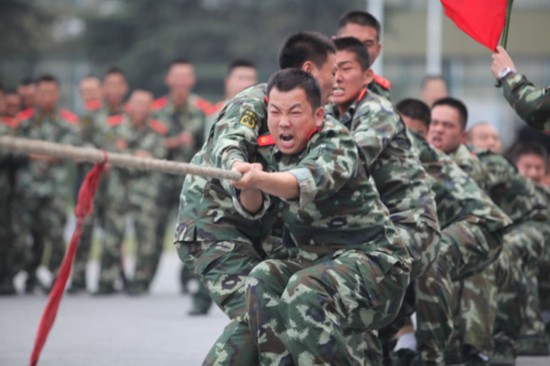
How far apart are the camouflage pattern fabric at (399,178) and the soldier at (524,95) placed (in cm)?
60

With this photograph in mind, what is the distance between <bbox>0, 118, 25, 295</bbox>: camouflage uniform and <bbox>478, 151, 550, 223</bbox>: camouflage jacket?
20.4ft

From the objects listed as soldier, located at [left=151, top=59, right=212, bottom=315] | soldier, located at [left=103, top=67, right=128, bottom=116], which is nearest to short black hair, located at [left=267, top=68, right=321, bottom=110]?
soldier, located at [left=151, top=59, right=212, bottom=315]

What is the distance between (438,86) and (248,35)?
25969mm

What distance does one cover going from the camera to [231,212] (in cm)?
704

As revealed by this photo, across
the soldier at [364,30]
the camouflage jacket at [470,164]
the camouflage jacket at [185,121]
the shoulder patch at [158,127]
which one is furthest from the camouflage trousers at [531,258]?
the shoulder patch at [158,127]

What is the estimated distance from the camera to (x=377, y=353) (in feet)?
23.6

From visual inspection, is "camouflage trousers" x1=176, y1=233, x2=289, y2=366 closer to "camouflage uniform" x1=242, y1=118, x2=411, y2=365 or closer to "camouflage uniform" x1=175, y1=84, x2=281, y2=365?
"camouflage uniform" x1=175, y1=84, x2=281, y2=365

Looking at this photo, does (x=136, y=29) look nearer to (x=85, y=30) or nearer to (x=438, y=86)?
(x=85, y=30)

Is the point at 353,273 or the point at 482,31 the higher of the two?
the point at 482,31

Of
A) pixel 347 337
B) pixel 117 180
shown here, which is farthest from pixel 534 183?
pixel 117 180

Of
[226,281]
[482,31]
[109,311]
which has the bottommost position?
[109,311]

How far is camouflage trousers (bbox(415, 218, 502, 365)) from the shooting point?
8.21 meters

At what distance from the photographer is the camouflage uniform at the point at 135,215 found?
14.6 metres

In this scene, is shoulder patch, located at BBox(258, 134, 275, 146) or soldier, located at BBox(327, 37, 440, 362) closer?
shoulder patch, located at BBox(258, 134, 275, 146)
